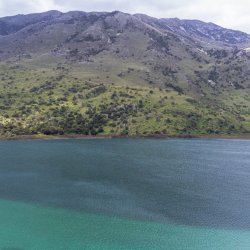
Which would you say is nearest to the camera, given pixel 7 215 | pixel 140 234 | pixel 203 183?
pixel 140 234

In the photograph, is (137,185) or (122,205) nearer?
(122,205)

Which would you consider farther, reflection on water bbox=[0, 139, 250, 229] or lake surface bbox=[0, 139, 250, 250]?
reflection on water bbox=[0, 139, 250, 229]

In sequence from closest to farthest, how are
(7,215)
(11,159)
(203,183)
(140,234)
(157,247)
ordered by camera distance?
(157,247) < (140,234) < (7,215) < (203,183) < (11,159)

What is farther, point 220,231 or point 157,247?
point 220,231

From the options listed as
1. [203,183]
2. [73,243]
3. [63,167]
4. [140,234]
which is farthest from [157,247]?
[63,167]

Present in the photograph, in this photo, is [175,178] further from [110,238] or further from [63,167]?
[110,238]

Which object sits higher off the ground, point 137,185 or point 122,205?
point 122,205

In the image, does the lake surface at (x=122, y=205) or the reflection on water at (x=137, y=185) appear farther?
the reflection on water at (x=137, y=185)
